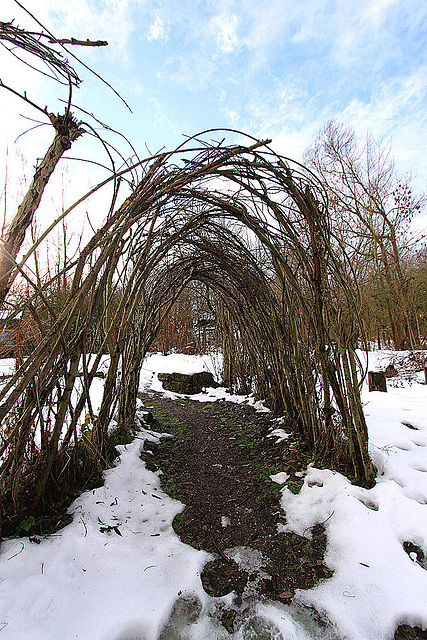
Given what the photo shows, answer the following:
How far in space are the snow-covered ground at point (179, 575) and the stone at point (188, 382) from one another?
442cm

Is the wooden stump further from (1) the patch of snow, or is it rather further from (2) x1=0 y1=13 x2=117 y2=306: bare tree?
(2) x1=0 y1=13 x2=117 y2=306: bare tree

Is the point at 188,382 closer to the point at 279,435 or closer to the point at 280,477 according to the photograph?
the point at 279,435

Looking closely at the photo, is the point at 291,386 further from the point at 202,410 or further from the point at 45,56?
the point at 45,56

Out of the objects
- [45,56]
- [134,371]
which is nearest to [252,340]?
[134,371]

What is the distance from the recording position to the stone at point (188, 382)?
6.54 meters

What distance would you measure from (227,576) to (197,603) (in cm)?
22

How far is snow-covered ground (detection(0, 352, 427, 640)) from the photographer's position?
45.0 inches

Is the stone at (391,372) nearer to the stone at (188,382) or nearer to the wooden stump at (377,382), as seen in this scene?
the wooden stump at (377,382)

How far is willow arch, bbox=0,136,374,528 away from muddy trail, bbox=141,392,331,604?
1.65 feet

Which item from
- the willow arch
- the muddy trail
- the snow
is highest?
the willow arch

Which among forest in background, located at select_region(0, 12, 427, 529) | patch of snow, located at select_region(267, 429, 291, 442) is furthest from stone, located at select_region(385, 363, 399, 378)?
patch of snow, located at select_region(267, 429, 291, 442)

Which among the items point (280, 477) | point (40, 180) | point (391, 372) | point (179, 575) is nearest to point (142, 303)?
point (40, 180)

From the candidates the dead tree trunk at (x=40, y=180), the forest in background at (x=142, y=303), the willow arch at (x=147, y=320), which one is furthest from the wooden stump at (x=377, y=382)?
the dead tree trunk at (x=40, y=180)

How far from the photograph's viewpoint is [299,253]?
247 cm
